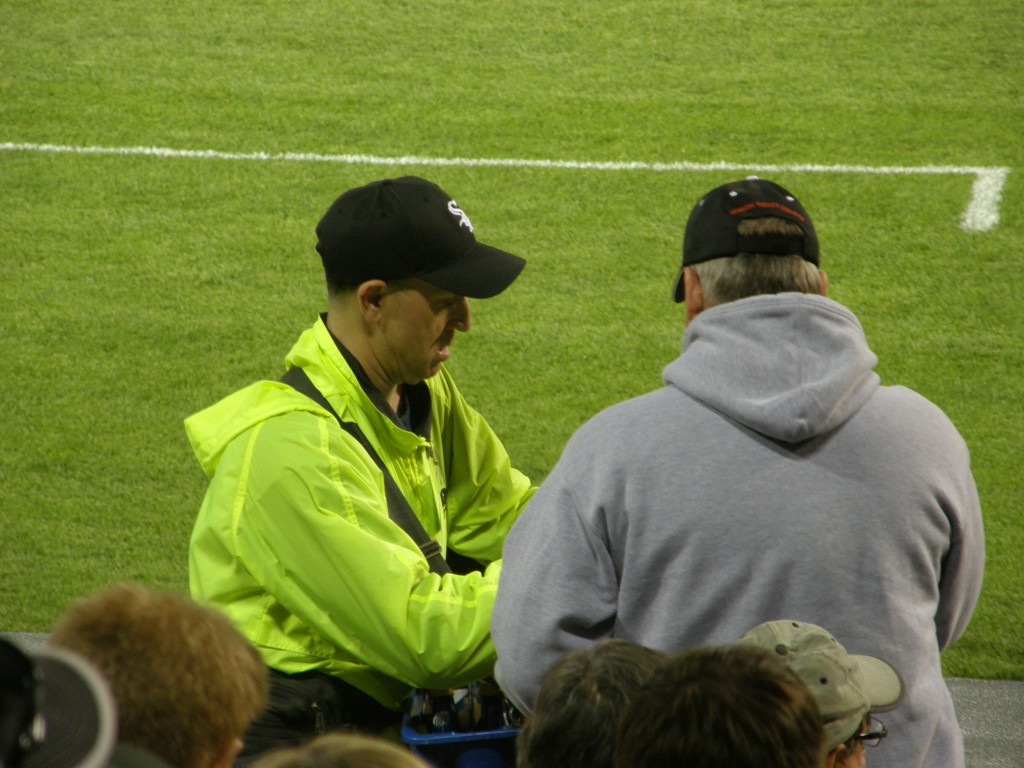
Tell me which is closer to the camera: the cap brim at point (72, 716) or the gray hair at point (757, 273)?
the cap brim at point (72, 716)

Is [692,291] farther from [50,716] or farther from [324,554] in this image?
[50,716]

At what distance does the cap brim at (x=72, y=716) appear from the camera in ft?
3.54

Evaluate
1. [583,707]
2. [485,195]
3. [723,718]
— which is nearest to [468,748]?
[583,707]

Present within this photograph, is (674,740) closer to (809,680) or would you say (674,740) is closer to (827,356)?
(809,680)

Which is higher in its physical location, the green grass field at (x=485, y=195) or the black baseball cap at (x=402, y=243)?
the black baseball cap at (x=402, y=243)

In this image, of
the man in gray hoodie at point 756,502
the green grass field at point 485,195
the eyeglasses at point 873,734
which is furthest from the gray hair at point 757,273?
the green grass field at point 485,195

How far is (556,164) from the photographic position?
7.42 meters

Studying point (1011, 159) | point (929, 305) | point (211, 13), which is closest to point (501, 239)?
point (929, 305)

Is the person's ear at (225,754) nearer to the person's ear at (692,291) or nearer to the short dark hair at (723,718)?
the short dark hair at (723,718)

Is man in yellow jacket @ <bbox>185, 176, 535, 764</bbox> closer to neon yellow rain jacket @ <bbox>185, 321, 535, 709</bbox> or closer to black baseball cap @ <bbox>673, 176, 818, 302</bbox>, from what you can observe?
→ neon yellow rain jacket @ <bbox>185, 321, 535, 709</bbox>

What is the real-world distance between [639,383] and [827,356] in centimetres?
385

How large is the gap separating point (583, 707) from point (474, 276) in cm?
104

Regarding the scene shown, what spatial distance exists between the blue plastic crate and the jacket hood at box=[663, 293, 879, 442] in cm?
72

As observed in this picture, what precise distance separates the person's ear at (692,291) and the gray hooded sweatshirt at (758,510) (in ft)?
0.22
